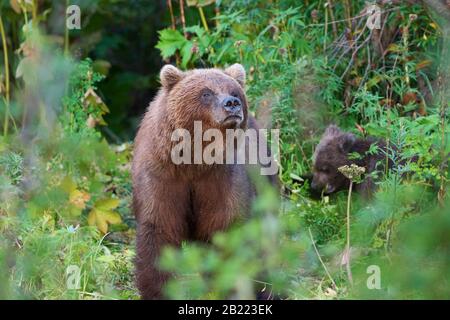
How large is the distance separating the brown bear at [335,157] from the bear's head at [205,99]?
197 cm

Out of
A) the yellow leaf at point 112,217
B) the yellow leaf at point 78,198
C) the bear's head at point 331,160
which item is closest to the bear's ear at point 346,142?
the bear's head at point 331,160

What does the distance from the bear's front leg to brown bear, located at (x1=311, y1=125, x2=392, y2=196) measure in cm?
237

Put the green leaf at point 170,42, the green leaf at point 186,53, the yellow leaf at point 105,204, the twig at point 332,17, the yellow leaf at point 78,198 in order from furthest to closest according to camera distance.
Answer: the green leaf at point 170,42 < the green leaf at point 186,53 < the twig at point 332,17 < the yellow leaf at point 105,204 < the yellow leaf at point 78,198

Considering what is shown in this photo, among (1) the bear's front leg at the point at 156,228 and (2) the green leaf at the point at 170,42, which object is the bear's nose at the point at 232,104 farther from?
(2) the green leaf at the point at 170,42

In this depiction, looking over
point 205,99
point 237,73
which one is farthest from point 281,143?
point 205,99

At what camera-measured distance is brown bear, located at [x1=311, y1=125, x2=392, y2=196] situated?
30.7 ft

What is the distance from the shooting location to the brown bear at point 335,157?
9.35m

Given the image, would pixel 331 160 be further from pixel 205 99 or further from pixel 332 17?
pixel 205 99

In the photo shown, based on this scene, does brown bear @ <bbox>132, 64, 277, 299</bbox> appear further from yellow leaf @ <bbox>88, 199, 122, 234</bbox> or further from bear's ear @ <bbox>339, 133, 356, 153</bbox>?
bear's ear @ <bbox>339, 133, 356, 153</bbox>

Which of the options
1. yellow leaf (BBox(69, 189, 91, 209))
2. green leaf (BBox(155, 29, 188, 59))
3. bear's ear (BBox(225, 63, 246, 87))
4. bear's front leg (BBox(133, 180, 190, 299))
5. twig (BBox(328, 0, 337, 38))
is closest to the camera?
bear's front leg (BBox(133, 180, 190, 299))

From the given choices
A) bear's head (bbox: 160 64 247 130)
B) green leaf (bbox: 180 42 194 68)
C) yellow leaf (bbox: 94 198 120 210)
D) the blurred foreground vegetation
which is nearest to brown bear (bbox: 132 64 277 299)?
bear's head (bbox: 160 64 247 130)
